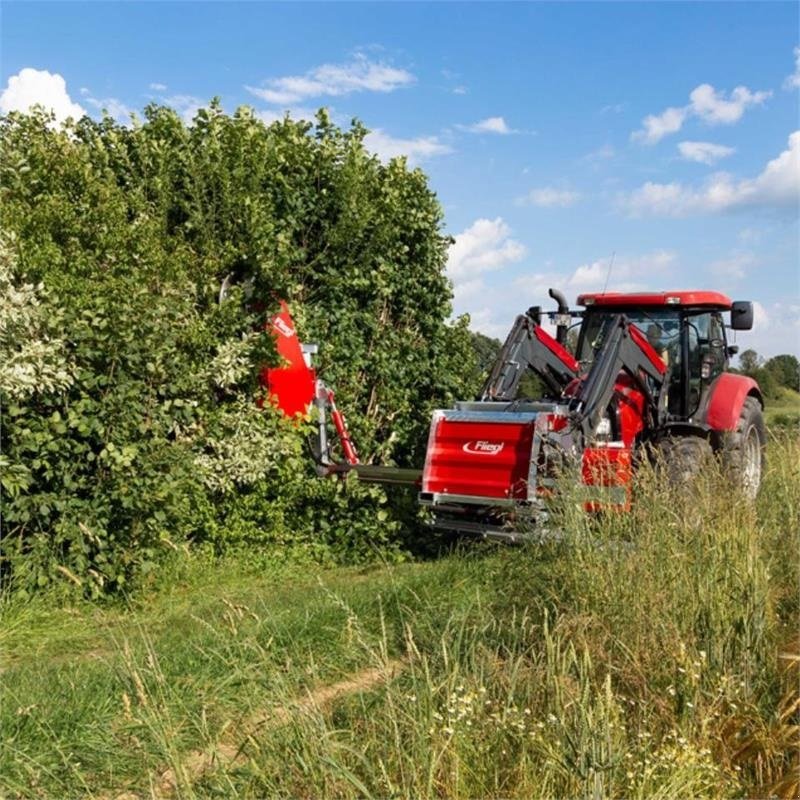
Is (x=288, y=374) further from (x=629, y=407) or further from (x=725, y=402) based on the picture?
(x=725, y=402)

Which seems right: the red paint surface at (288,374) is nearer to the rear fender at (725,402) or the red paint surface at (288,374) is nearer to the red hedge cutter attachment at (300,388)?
the red hedge cutter attachment at (300,388)

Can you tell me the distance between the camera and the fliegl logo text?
7.30 m

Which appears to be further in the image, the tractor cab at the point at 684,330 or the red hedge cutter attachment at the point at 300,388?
the tractor cab at the point at 684,330

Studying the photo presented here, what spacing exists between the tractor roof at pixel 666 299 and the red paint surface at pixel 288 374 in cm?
319

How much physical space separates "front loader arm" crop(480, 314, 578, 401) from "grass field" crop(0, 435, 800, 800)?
2.36m

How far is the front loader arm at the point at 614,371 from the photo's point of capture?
7.34 meters

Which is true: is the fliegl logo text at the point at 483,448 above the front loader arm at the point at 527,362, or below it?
below

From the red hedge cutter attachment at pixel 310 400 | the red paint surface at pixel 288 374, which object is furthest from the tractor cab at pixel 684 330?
the red paint surface at pixel 288 374

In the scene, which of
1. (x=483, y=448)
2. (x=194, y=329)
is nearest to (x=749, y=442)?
(x=483, y=448)

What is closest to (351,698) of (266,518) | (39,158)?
(266,518)

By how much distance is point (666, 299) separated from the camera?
8.69m

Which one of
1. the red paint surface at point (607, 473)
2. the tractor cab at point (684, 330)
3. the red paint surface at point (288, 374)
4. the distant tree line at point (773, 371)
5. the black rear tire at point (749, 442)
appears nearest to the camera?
the red paint surface at point (607, 473)

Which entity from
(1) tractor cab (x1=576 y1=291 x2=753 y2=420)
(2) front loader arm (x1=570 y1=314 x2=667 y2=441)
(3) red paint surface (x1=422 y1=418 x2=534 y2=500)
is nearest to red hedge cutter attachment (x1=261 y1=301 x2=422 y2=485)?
(3) red paint surface (x1=422 y1=418 x2=534 y2=500)

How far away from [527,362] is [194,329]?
323cm
